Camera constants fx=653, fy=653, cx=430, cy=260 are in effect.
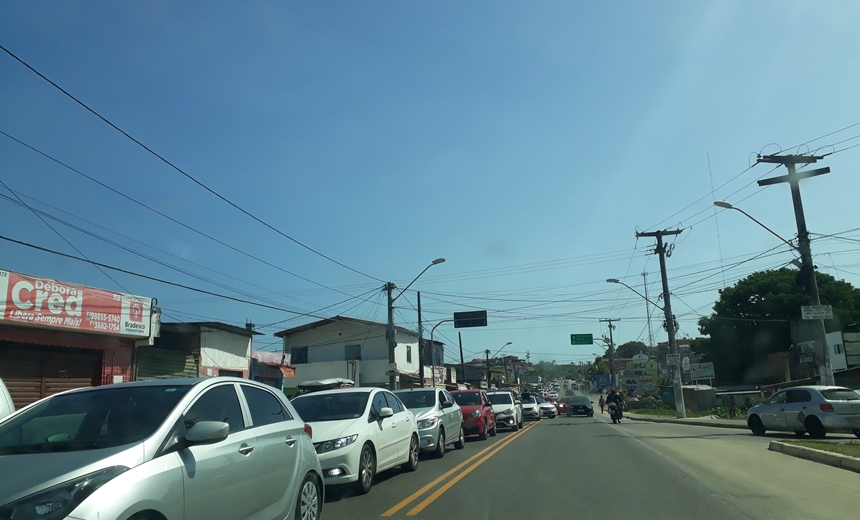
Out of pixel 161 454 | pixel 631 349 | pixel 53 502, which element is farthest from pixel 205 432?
pixel 631 349

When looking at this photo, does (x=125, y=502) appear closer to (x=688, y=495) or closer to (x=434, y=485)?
(x=434, y=485)

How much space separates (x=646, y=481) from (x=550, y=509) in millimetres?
3010

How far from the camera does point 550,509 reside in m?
8.33

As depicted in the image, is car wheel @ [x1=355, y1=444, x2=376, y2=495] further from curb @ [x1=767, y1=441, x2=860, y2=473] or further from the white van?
curb @ [x1=767, y1=441, x2=860, y2=473]

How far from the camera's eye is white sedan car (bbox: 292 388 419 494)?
9.30m

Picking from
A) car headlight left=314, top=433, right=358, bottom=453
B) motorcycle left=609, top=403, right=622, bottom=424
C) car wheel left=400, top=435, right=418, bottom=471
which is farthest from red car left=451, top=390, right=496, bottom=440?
motorcycle left=609, top=403, right=622, bottom=424

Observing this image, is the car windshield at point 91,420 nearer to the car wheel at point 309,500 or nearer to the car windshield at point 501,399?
the car wheel at point 309,500

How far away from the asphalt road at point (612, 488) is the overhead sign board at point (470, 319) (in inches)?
1158

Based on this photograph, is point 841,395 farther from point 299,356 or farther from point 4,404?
point 299,356

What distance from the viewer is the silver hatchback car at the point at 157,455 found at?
4055 millimetres

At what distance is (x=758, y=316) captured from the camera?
6300 cm

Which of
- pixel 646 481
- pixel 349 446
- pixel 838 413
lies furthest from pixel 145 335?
pixel 838 413

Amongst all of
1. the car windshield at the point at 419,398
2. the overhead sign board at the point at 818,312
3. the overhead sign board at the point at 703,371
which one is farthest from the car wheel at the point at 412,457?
the overhead sign board at the point at 703,371

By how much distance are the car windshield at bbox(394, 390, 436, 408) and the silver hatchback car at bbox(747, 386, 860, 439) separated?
10.7 meters
